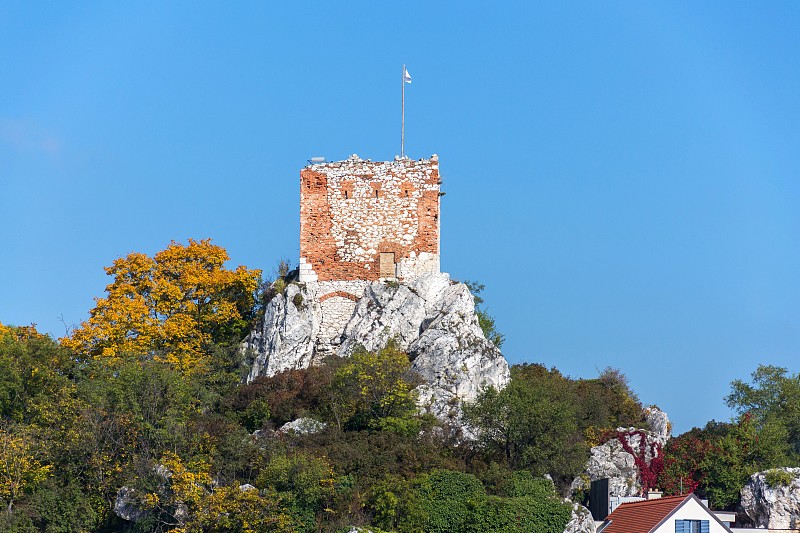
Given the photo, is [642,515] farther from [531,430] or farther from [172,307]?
[172,307]

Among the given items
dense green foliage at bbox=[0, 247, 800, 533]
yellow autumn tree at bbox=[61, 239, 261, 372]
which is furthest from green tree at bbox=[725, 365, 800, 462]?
yellow autumn tree at bbox=[61, 239, 261, 372]

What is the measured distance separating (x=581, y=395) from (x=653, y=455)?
16.7 ft

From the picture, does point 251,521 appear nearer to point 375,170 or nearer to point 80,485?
point 80,485

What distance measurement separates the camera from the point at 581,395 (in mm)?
63031

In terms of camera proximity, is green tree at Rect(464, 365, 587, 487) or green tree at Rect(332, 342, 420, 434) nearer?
green tree at Rect(464, 365, 587, 487)

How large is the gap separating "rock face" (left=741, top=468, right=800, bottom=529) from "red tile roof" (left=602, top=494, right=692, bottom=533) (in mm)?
4587

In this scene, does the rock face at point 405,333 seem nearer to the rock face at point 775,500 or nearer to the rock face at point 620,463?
the rock face at point 620,463

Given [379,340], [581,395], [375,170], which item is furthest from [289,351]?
[581,395]

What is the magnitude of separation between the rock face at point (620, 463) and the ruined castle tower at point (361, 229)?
8.89m

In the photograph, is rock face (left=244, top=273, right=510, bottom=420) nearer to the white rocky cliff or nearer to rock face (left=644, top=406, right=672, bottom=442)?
the white rocky cliff

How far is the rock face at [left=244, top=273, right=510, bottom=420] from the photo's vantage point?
192 ft

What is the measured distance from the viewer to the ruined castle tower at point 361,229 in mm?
60938

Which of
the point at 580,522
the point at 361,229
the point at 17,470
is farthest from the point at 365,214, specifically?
the point at 17,470

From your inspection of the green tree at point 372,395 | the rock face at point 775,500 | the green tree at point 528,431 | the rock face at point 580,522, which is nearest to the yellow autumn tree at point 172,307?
the green tree at point 372,395
